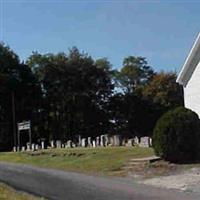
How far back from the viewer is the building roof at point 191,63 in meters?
33.2

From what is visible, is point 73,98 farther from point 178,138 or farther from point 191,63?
point 178,138

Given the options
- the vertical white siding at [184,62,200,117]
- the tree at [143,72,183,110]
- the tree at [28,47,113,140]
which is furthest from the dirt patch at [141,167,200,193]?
the tree at [28,47,113,140]

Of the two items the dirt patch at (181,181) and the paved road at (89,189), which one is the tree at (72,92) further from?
the dirt patch at (181,181)

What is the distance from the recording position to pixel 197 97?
33.3m

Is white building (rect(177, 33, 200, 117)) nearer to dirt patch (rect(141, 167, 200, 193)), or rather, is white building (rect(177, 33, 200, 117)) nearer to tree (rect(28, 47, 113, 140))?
dirt patch (rect(141, 167, 200, 193))

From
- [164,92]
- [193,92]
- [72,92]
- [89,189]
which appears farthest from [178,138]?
[72,92]

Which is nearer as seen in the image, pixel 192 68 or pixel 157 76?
pixel 192 68

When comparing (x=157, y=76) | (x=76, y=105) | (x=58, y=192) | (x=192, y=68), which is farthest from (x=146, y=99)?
(x=58, y=192)

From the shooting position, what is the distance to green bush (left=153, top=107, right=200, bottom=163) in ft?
84.6

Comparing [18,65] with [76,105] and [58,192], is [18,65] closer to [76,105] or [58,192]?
[76,105]

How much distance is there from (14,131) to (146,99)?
66.8 feet

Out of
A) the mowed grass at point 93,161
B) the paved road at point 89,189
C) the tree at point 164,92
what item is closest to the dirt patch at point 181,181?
the paved road at point 89,189

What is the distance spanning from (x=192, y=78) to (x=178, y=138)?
8.81 m

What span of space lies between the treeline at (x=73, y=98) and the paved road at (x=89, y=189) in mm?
62549
